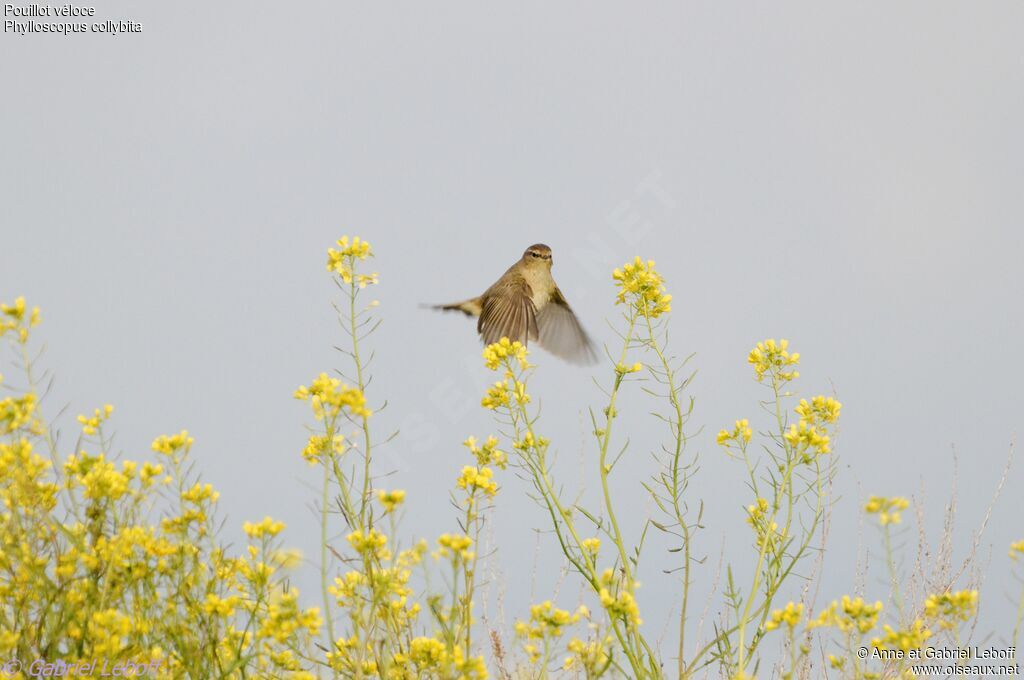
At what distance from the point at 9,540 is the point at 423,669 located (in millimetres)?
1198

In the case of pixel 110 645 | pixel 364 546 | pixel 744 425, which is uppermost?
pixel 744 425

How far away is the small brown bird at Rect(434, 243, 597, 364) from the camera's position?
5.89 m

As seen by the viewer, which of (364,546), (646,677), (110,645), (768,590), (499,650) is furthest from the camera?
(499,650)

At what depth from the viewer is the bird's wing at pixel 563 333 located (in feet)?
22.1

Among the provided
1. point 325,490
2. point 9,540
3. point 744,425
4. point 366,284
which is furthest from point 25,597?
point 744,425

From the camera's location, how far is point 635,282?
11.8ft

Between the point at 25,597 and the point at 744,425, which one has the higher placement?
the point at 744,425

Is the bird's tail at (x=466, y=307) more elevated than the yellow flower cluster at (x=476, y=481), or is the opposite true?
the bird's tail at (x=466, y=307)

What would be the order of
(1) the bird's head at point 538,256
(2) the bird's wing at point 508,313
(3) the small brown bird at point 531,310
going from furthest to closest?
(1) the bird's head at point 538,256 → (3) the small brown bird at point 531,310 → (2) the bird's wing at point 508,313

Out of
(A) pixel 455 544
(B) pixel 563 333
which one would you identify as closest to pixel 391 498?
(A) pixel 455 544

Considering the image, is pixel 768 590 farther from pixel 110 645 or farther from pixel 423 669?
pixel 110 645

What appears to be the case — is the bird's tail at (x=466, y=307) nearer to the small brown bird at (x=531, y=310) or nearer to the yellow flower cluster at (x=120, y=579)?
the small brown bird at (x=531, y=310)

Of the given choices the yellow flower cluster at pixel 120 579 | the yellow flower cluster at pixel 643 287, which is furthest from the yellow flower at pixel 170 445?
the yellow flower cluster at pixel 643 287

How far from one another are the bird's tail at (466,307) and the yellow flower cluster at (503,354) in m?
3.40
